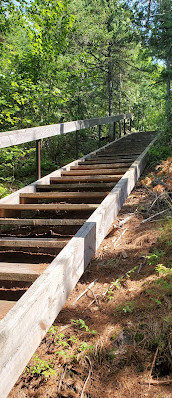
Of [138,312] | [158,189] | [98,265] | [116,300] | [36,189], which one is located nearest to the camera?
[138,312]

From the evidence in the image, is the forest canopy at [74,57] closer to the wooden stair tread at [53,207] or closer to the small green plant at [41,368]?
the wooden stair tread at [53,207]

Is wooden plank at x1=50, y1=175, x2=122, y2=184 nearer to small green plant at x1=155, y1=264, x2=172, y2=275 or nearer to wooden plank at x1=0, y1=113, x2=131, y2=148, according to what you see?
wooden plank at x1=0, y1=113, x2=131, y2=148

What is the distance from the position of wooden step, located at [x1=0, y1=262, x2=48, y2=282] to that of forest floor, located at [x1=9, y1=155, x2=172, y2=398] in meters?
0.43

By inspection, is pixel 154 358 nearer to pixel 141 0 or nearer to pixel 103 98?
pixel 141 0

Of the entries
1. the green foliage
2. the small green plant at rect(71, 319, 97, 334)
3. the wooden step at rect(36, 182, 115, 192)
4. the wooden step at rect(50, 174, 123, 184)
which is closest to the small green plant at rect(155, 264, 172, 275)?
the green foliage

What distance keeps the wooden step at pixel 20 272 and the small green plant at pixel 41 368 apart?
2.11 feet

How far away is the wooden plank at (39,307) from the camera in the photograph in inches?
57.8

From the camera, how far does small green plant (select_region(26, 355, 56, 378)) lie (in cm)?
195

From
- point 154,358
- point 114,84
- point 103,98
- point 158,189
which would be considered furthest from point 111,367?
point 114,84

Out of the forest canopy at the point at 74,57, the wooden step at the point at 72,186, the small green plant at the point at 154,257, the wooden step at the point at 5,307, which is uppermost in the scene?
the forest canopy at the point at 74,57

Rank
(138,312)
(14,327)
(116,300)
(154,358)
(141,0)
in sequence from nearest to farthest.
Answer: (14,327)
(154,358)
(138,312)
(116,300)
(141,0)

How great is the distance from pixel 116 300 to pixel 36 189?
3.02 m

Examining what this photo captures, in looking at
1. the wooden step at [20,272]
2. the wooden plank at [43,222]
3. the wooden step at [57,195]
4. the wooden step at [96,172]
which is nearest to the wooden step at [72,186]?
the wooden step at [57,195]

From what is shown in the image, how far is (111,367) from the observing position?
1.95 metres
